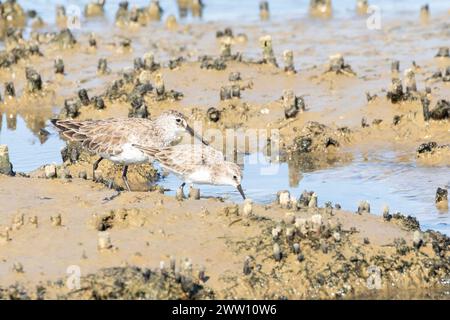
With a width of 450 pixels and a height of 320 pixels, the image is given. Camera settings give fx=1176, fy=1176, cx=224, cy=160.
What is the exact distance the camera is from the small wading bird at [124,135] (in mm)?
14875

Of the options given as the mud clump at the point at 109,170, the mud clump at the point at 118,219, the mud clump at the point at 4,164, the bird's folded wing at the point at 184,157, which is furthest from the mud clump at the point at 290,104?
the mud clump at the point at 118,219

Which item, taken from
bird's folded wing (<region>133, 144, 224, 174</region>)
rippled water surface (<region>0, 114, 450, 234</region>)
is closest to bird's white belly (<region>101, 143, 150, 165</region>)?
bird's folded wing (<region>133, 144, 224, 174</region>)

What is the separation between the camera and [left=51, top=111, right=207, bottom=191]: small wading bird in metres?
14.9

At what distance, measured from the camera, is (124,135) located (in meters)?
15.0

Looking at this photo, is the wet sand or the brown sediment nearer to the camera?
the wet sand

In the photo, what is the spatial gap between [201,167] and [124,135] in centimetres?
131

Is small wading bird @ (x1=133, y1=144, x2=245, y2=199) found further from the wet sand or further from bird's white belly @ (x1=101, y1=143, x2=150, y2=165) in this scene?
the wet sand

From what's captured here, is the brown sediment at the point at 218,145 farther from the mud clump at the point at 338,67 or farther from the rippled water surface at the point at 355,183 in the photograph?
the rippled water surface at the point at 355,183

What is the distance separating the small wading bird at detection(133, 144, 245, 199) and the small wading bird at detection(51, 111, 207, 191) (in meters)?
0.52

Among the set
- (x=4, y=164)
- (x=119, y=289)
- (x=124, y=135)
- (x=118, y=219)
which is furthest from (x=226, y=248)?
(x=4, y=164)

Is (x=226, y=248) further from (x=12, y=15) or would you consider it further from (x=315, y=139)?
(x=12, y=15)

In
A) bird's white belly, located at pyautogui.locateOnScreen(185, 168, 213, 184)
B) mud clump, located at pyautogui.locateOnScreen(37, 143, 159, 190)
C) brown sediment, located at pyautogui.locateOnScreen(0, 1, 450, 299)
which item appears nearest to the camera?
brown sediment, located at pyautogui.locateOnScreen(0, 1, 450, 299)

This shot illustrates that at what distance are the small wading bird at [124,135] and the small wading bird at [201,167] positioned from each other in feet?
1.72
